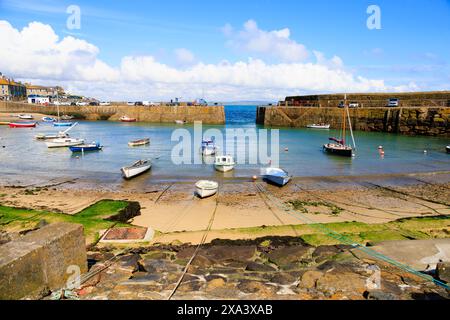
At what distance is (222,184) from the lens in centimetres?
2564

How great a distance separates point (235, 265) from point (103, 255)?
12.6 feet

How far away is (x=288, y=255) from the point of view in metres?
9.65

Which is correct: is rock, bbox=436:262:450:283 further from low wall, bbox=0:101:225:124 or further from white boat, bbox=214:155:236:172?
low wall, bbox=0:101:225:124

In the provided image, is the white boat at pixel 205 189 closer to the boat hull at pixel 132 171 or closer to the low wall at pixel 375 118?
the boat hull at pixel 132 171

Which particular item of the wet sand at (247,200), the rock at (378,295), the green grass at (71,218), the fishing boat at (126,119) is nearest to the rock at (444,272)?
the rock at (378,295)

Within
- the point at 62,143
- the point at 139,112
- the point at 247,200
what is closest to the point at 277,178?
the point at 247,200

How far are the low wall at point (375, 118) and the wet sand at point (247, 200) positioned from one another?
35248 mm

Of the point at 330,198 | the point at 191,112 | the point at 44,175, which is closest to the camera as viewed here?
the point at 330,198

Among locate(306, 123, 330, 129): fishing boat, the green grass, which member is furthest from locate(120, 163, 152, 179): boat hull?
locate(306, 123, 330, 129): fishing boat

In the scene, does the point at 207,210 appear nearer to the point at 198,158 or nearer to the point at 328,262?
the point at 328,262

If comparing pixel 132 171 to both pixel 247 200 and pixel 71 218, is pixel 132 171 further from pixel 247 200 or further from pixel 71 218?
pixel 71 218
